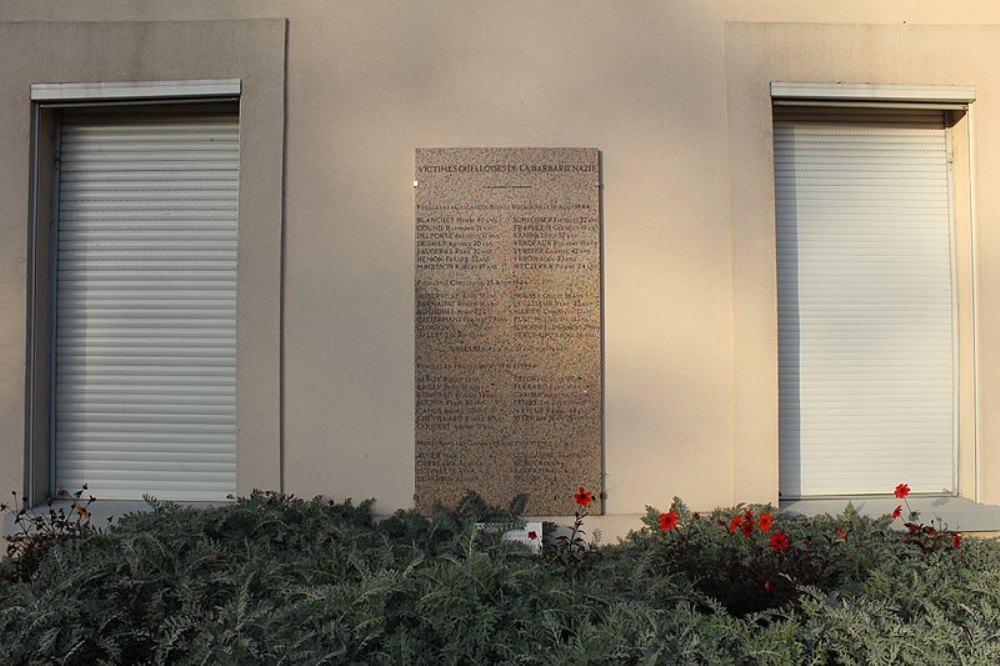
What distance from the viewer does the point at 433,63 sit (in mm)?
4305

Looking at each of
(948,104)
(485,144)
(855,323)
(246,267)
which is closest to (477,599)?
(246,267)

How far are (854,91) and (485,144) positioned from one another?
6.85 ft

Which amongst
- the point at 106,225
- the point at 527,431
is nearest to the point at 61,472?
the point at 106,225

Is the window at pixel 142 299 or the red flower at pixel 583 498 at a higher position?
the window at pixel 142 299

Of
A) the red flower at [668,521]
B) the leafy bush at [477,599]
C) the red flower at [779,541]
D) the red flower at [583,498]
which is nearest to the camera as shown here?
the leafy bush at [477,599]

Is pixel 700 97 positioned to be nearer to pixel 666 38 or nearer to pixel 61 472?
pixel 666 38

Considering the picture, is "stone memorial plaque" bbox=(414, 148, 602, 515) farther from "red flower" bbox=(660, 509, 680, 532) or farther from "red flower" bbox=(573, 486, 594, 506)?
"red flower" bbox=(660, 509, 680, 532)

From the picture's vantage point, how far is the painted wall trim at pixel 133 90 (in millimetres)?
4293

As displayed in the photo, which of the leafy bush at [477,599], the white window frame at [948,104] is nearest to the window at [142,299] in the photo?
the leafy bush at [477,599]

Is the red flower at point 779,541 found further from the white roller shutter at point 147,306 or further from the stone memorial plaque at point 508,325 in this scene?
the white roller shutter at point 147,306

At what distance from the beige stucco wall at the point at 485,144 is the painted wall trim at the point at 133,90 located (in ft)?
0.22

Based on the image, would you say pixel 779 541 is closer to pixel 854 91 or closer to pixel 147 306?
pixel 854 91

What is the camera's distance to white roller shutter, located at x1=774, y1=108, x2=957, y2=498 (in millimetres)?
4574

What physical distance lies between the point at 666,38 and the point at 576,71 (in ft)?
1.75
